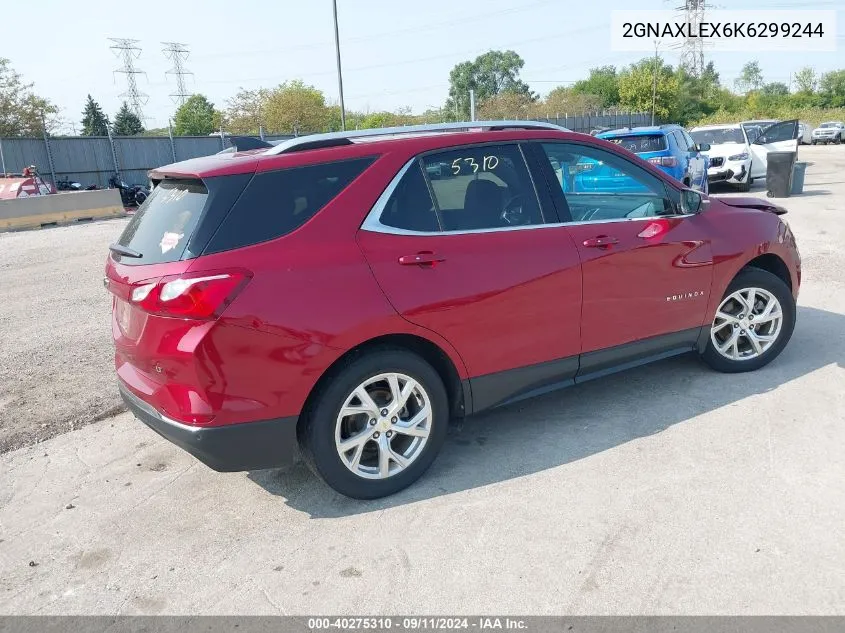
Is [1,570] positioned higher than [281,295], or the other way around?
[281,295]

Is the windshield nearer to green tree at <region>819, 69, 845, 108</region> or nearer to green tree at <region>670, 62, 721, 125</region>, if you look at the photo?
green tree at <region>670, 62, 721, 125</region>

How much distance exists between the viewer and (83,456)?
168 inches

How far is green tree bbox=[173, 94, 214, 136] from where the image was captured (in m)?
77.8

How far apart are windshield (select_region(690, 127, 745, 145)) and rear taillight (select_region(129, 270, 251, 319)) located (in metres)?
17.9

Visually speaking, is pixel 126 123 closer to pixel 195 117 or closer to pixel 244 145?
→ pixel 195 117

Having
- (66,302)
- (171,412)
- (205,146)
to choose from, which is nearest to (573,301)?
(171,412)

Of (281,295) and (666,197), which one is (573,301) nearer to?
(666,197)

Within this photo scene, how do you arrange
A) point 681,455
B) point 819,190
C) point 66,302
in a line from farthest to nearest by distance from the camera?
point 819,190
point 66,302
point 681,455

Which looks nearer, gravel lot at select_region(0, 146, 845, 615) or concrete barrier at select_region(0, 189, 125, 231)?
gravel lot at select_region(0, 146, 845, 615)

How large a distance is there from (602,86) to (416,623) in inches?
3763

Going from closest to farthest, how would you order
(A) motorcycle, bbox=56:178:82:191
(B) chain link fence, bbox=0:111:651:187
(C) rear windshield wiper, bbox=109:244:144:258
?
(C) rear windshield wiper, bbox=109:244:144:258 < (A) motorcycle, bbox=56:178:82:191 < (B) chain link fence, bbox=0:111:651:187

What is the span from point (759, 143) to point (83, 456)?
19925 millimetres

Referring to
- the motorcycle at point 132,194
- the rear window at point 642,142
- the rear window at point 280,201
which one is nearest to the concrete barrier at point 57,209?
the motorcycle at point 132,194

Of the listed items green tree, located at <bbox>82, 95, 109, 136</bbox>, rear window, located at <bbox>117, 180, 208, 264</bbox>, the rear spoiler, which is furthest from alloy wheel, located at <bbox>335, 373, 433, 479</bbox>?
green tree, located at <bbox>82, 95, 109, 136</bbox>
